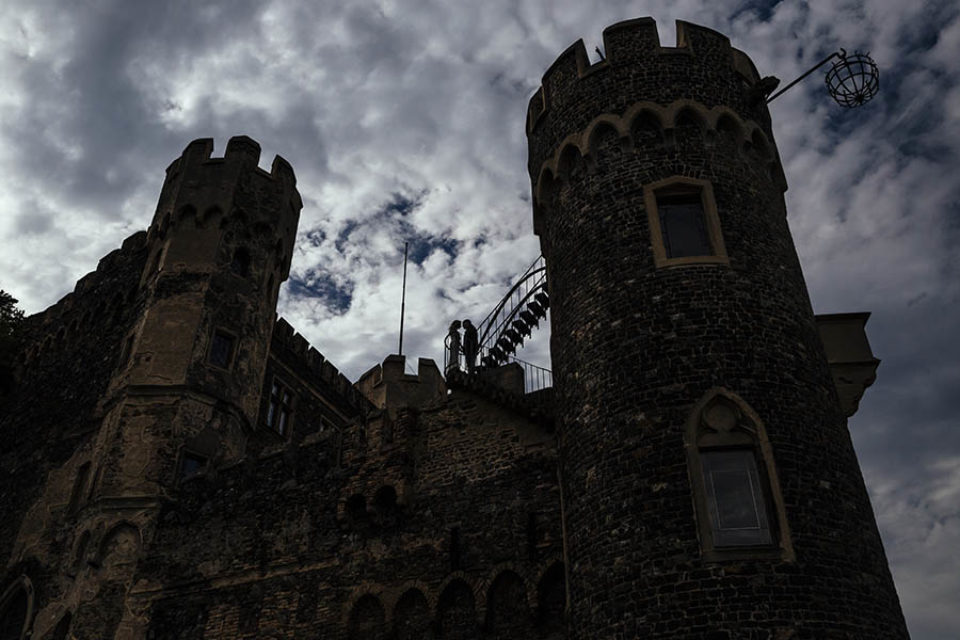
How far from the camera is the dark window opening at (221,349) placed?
19312 millimetres

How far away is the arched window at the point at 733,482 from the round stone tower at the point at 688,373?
2 centimetres

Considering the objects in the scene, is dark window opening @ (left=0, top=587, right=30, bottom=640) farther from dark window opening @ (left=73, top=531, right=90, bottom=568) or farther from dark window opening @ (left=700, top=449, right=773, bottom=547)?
dark window opening @ (left=700, top=449, right=773, bottom=547)

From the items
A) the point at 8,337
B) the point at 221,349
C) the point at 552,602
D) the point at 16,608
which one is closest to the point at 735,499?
the point at 552,602

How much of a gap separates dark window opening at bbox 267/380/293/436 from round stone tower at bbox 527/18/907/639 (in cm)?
1047

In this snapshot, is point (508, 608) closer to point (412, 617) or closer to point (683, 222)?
point (412, 617)

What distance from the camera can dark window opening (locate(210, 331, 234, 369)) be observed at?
63.4ft

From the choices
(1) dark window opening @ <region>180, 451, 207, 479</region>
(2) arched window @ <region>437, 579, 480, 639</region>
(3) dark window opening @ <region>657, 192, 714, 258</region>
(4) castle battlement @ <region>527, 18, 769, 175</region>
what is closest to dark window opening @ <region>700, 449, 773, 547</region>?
(3) dark window opening @ <region>657, 192, 714, 258</region>

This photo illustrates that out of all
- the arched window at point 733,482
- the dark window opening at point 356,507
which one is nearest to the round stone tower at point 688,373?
the arched window at point 733,482

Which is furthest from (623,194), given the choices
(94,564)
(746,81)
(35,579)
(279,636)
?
(35,579)

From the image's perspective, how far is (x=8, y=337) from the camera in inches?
1040

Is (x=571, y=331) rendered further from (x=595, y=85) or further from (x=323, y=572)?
(x=323, y=572)

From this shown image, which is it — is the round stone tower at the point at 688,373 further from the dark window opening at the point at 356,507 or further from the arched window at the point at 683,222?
the dark window opening at the point at 356,507

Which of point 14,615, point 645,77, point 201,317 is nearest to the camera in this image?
point 645,77

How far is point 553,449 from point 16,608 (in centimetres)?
1243
